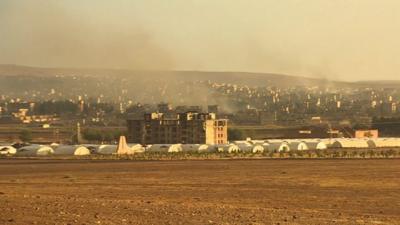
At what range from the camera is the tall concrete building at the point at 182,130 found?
128625 mm

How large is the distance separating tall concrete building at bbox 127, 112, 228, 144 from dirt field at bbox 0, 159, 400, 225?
7914cm

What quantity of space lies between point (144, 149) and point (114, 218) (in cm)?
8118

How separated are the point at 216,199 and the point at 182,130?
102 metres

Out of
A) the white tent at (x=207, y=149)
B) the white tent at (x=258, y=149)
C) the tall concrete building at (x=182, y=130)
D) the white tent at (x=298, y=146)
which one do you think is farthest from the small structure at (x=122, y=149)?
the tall concrete building at (x=182, y=130)

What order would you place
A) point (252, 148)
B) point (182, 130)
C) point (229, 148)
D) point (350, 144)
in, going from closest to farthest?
point (252, 148), point (229, 148), point (350, 144), point (182, 130)

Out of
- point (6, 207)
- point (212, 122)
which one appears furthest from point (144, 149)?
point (6, 207)

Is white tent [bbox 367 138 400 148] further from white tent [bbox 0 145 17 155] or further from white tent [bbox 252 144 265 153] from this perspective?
white tent [bbox 0 145 17 155]

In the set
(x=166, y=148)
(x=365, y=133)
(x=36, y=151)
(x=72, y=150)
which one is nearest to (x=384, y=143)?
(x=365, y=133)

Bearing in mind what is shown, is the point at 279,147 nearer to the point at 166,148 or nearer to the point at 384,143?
the point at 166,148

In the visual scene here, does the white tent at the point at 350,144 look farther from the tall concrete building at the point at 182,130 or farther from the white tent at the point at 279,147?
the tall concrete building at the point at 182,130

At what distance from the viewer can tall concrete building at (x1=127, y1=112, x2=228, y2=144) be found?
129m

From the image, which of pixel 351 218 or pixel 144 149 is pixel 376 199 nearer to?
pixel 351 218

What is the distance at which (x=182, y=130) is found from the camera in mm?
130750

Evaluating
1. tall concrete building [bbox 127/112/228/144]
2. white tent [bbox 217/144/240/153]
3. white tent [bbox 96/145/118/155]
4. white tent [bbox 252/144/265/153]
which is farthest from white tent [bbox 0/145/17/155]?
tall concrete building [bbox 127/112/228/144]
